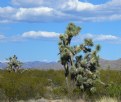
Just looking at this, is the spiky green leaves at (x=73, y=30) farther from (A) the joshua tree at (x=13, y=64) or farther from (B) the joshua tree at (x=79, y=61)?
(A) the joshua tree at (x=13, y=64)

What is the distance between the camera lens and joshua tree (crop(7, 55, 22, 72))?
53.0 m

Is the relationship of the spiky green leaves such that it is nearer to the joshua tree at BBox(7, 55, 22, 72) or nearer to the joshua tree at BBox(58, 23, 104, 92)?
the joshua tree at BBox(58, 23, 104, 92)

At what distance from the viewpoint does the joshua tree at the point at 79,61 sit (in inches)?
1053

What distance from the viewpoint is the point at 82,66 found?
88.0 feet

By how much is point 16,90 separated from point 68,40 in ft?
16.5

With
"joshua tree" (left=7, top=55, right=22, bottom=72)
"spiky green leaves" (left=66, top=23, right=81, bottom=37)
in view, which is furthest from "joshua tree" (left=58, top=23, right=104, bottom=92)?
"joshua tree" (left=7, top=55, right=22, bottom=72)

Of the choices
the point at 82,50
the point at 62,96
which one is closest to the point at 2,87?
the point at 62,96

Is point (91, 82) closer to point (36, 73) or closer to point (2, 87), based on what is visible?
point (2, 87)

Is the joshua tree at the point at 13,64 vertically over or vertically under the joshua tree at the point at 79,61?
under

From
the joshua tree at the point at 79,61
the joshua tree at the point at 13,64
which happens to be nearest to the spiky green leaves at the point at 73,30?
the joshua tree at the point at 79,61

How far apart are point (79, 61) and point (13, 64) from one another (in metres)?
27.6

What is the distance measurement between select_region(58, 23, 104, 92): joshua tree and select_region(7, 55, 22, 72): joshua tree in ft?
84.6

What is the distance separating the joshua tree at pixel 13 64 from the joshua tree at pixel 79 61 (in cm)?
2578

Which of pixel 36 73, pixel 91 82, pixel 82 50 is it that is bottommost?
pixel 36 73
